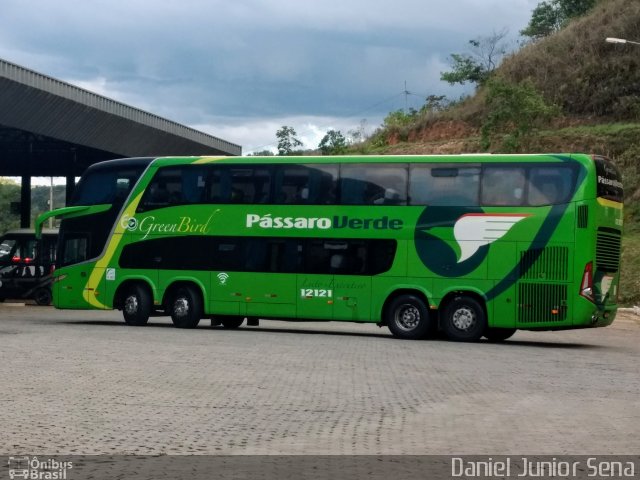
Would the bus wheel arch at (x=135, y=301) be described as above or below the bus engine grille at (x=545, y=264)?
below

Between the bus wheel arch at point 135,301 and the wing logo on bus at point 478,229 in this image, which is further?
the bus wheel arch at point 135,301

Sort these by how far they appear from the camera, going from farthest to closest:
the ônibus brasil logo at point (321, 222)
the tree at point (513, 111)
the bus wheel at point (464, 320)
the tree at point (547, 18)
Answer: the tree at point (547, 18) → the tree at point (513, 111) → the ônibus brasil logo at point (321, 222) → the bus wheel at point (464, 320)

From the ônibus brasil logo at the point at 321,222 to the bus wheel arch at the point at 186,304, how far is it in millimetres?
2327

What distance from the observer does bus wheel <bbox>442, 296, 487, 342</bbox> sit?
25.9m

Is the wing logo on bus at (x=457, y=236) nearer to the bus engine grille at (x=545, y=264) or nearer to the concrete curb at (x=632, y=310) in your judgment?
the bus engine grille at (x=545, y=264)

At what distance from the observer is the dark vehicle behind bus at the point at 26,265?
41906mm

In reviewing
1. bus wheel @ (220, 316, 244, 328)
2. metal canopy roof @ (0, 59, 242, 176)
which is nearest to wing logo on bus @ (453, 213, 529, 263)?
bus wheel @ (220, 316, 244, 328)

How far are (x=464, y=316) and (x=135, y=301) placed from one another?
336 inches

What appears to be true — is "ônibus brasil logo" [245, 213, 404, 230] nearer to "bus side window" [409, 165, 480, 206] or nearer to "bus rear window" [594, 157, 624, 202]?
"bus side window" [409, 165, 480, 206]

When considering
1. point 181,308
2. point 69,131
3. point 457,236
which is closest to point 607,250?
point 457,236

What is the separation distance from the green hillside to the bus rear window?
90.0 ft

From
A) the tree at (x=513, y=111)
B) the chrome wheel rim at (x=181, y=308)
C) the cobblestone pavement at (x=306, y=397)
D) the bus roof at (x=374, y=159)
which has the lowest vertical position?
the cobblestone pavement at (x=306, y=397)

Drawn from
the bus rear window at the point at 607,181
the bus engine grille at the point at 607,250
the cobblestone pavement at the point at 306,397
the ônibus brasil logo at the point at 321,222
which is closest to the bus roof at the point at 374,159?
the bus rear window at the point at 607,181

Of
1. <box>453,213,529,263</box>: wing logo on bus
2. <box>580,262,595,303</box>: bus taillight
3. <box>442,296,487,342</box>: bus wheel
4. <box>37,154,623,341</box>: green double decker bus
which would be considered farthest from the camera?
<box>442,296,487,342</box>: bus wheel
